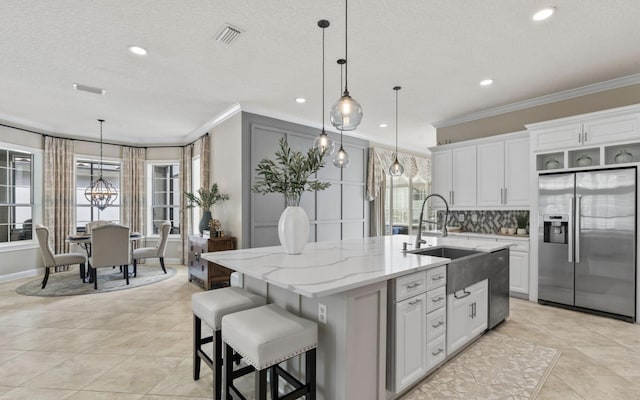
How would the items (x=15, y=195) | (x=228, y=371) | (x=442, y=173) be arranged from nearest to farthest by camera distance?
(x=228, y=371), (x=442, y=173), (x=15, y=195)

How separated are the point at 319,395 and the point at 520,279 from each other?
3810 mm

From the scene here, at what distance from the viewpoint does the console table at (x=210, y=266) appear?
188 inches

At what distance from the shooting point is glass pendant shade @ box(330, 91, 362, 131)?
2432 millimetres

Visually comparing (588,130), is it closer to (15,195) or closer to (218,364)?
(218,364)

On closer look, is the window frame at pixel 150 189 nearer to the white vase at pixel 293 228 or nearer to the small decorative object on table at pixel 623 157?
the white vase at pixel 293 228

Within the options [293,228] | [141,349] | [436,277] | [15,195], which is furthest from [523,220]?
[15,195]

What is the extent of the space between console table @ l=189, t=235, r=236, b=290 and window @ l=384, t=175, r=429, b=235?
4203 millimetres

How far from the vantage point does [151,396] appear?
2.18 m

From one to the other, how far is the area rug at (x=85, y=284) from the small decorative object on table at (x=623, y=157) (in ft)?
23.1

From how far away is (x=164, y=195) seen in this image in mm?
7578

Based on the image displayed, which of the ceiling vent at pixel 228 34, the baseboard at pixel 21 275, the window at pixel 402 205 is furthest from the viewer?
the window at pixel 402 205

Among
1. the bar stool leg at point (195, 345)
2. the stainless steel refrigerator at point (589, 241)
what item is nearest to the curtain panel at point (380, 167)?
the stainless steel refrigerator at point (589, 241)

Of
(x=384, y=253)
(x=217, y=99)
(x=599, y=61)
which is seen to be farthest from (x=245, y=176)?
(x=599, y=61)

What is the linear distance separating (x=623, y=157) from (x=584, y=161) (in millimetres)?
357
